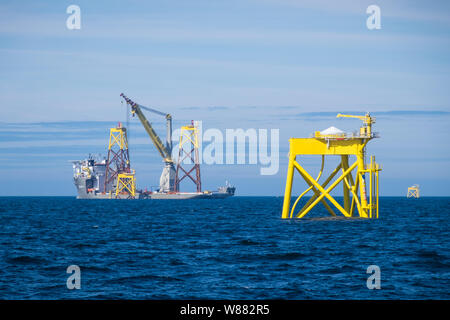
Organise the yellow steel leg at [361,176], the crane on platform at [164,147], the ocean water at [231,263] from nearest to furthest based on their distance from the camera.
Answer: the ocean water at [231,263], the yellow steel leg at [361,176], the crane on platform at [164,147]

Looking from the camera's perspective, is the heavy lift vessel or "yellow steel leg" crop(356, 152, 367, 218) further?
the heavy lift vessel

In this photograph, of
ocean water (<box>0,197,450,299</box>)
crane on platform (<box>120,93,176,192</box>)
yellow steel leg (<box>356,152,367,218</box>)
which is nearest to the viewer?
ocean water (<box>0,197,450,299</box>)

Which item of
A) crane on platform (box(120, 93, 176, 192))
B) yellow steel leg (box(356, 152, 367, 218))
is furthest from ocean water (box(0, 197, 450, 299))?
crane on platform (box(120, 93, 176, 192))

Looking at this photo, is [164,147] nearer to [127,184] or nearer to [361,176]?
[127,184]

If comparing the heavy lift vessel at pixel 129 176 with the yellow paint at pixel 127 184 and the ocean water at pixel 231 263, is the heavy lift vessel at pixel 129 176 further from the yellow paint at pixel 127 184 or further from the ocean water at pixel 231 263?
the ocean water at pixel 231 263

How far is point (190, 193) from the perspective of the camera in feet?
555

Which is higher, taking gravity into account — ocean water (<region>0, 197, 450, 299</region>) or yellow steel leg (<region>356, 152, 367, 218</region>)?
yellow steel leg (<region>356, 152, 367, 218</region>)

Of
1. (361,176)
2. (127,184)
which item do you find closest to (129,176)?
(127,184)

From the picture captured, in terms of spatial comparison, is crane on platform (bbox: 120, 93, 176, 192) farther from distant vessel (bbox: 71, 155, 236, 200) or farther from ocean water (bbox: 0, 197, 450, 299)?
ocean water (bbox: 0, 197, 450, 299)

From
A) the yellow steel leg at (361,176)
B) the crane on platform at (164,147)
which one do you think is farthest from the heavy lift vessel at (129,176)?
the yellow steel leg at (361,176)

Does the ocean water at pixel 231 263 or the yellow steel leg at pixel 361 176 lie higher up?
the yellow steel leg at pixel 361 176
